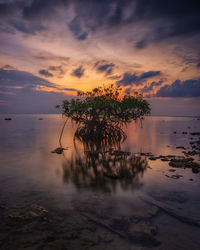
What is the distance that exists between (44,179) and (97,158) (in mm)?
8291

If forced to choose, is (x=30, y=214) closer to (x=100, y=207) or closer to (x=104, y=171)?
(x=100, y=207)

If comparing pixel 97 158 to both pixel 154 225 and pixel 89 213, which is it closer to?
pixel 89 213

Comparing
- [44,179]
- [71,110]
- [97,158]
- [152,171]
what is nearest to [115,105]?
[71,110]

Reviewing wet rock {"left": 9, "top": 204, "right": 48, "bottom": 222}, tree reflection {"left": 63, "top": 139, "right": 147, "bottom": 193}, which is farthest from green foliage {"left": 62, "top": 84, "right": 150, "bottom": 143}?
wet rock {"left": 9, "top": 204, "right": 48, "bottom": 222}

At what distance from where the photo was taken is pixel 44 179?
1509 centimetres

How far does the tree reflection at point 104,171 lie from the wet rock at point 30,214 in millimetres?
3799

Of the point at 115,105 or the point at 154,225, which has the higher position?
the point at 115,105

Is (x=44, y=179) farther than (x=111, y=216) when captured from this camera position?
Yes

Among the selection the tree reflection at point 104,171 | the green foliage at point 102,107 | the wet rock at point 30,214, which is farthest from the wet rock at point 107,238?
the green foliage at point 102,107

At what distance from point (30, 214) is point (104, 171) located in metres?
8.93

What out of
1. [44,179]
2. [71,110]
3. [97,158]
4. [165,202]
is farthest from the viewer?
[71,110]

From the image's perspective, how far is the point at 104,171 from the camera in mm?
17141

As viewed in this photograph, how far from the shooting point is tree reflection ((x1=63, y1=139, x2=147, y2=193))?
542 inches

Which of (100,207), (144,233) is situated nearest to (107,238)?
(144,233)
